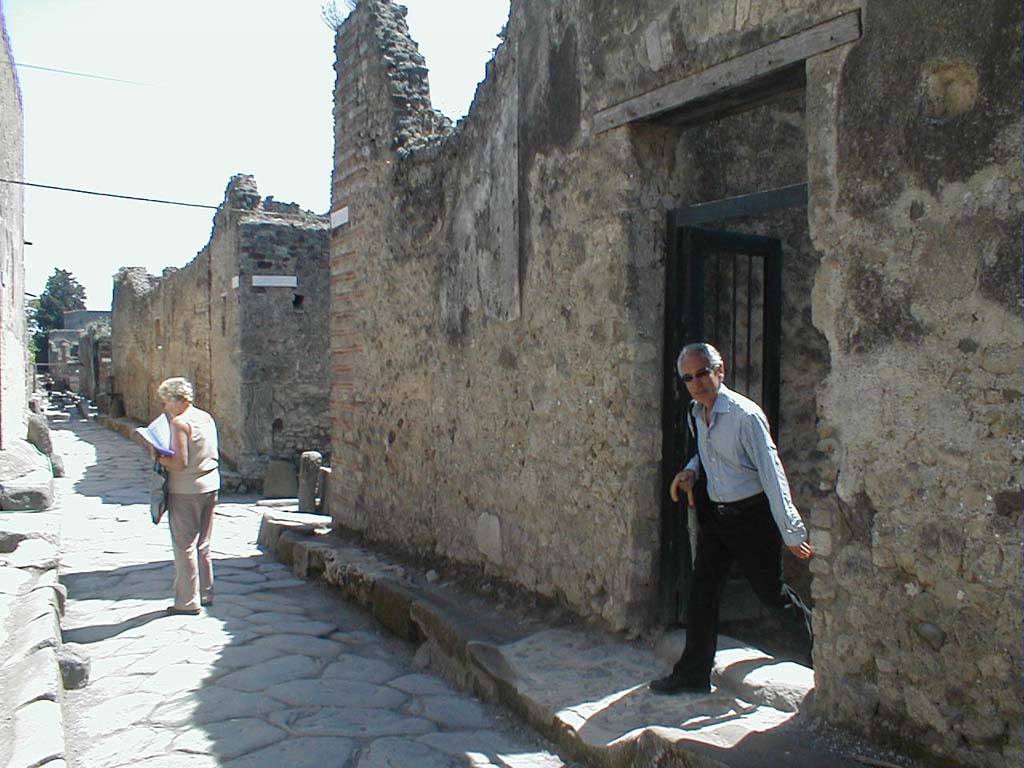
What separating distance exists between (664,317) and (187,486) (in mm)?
3178

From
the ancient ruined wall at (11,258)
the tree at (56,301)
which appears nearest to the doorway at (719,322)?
the ancient ruined wall at (11,258)

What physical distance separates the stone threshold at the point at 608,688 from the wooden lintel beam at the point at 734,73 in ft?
6.86

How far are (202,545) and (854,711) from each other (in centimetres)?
420

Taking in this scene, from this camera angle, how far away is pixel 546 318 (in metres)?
4.50

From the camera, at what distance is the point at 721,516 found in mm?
3355

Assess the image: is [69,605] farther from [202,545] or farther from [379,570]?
[379,570]

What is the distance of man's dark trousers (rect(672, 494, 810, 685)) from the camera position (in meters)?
3.34

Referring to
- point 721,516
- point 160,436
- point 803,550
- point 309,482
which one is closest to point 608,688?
point 721,516

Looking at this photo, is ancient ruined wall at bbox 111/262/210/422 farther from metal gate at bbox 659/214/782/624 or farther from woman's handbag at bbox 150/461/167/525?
metal gate at bbox 659/214/782/624

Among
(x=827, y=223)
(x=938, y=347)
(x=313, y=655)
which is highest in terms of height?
(x=827, y=223)

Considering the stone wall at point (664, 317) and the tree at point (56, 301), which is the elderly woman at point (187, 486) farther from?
the tree at point (56, 301)

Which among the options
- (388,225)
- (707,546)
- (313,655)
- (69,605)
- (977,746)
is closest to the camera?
(977,746)

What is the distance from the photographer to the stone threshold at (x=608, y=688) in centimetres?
285

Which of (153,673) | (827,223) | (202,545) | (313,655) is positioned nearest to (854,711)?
(827,223)
